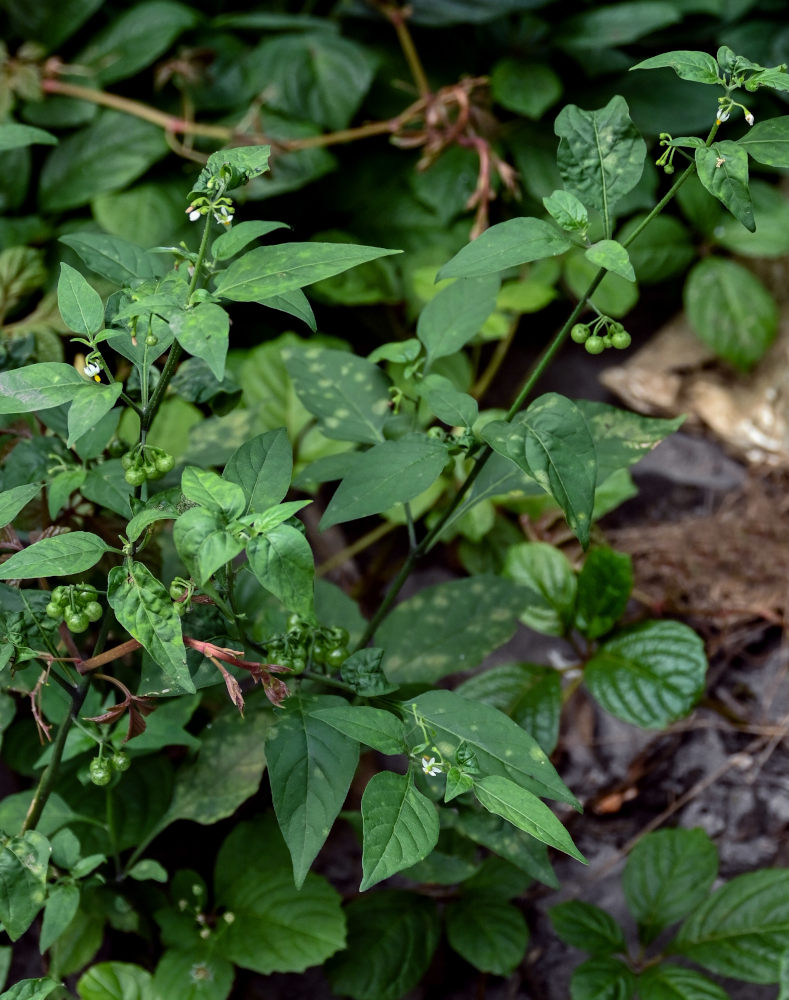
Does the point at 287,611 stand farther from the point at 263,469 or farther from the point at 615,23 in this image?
the point at 615,23

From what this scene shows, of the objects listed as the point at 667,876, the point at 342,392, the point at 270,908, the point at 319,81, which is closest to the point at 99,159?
the point at 319,81

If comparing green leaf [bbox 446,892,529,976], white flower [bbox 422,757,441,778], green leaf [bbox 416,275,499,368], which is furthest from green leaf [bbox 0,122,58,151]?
green leaf [bbox 446,892,529,976]

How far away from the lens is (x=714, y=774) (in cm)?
176

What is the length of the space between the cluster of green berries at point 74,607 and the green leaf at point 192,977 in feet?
1.99

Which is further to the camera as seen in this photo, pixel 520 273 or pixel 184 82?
pixel 520 273

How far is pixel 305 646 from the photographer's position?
1.09 metres

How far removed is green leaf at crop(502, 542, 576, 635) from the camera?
1643mm

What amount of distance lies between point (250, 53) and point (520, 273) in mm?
864

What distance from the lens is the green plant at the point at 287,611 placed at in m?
0.87

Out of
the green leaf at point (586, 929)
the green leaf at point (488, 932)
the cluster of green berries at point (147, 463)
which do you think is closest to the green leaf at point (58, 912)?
the cluster of green berries at point (147, 463)

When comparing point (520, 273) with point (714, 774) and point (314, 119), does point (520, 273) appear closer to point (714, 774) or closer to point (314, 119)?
point (314, 119)

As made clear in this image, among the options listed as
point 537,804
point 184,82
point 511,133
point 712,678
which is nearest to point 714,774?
point 712,678

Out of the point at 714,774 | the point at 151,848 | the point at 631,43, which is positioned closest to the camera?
the point at 151,848

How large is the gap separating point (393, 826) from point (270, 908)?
1.84ft
